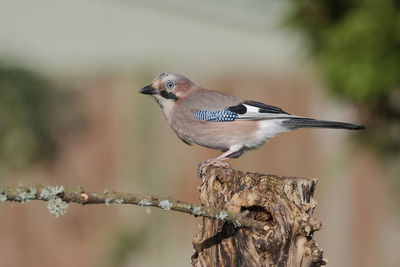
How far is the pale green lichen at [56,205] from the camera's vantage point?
10.4 feet

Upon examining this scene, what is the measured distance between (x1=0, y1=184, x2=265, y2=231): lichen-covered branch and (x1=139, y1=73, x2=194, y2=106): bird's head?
269 centimetres

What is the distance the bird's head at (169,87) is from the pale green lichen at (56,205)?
3.02m

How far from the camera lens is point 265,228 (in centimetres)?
363

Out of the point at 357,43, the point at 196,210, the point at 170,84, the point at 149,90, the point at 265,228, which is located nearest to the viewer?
the point at 196,210

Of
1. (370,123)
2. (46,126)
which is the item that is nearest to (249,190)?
(370,123)

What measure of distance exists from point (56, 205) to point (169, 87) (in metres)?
3.10

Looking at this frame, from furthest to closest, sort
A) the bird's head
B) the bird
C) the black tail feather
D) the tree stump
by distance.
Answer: the bird's head
the bird
the black tail feather
the tree stump

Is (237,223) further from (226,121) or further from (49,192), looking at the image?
(226,121)

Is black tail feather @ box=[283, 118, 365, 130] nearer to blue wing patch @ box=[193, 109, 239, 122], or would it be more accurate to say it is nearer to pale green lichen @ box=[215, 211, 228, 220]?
blue wing patch @ box=[193, 109, 239, 122]

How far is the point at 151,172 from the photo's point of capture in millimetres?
11852

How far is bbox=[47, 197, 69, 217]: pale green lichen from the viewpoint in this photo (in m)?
3.17

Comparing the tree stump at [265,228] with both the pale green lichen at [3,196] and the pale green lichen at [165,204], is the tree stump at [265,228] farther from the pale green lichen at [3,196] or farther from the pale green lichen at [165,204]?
the pale green lichen at [3,196]

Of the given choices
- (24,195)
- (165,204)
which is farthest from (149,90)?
(24,195)

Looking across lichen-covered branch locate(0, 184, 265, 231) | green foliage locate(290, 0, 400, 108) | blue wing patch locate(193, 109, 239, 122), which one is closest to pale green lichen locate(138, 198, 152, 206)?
lichen-covered branch locate(0, 184, 265, 231)
